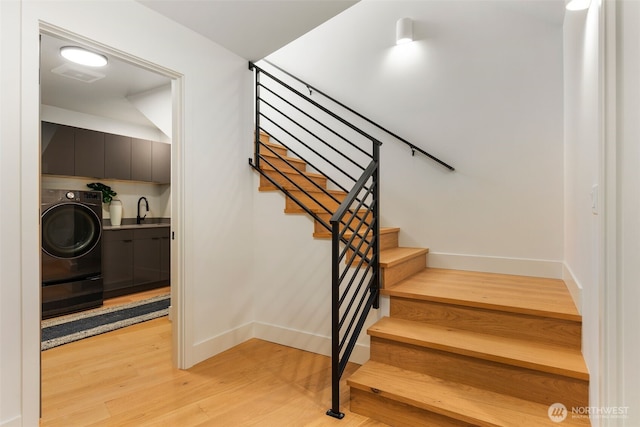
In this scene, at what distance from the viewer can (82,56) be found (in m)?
2.90

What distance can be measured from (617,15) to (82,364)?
3.27 metres

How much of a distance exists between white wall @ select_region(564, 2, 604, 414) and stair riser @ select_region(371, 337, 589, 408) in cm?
13

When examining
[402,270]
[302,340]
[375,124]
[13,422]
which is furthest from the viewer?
[375,124]

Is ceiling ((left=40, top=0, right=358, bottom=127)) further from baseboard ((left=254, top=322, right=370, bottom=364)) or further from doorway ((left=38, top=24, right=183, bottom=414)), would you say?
baseboard ((left=254, top=322, right=370, bottom=364))

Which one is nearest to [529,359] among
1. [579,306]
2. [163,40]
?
[579,306]

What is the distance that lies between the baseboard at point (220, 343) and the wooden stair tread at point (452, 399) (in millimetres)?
1169

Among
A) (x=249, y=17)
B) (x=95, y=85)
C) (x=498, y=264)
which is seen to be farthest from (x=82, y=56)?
(x=498, y=264)

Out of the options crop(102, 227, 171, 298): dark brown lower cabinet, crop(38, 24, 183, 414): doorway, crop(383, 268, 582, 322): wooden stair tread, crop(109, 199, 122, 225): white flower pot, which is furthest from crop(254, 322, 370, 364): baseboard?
crop(109, 199, 122, 225): white flower pot

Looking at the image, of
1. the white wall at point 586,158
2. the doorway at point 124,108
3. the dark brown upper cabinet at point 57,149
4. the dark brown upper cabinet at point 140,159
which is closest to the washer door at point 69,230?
the doorway at point 124,108

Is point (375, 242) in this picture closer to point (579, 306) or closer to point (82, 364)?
point (579, 306)

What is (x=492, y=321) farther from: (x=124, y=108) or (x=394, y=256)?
(x=124, y=108)

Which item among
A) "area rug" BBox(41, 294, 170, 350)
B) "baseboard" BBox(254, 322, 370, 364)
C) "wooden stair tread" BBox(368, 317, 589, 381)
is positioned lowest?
"area rug" BBox(41, 294, 170, 350)

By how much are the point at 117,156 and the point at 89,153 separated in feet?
1.08

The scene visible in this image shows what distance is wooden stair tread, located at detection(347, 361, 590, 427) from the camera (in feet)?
4.71
